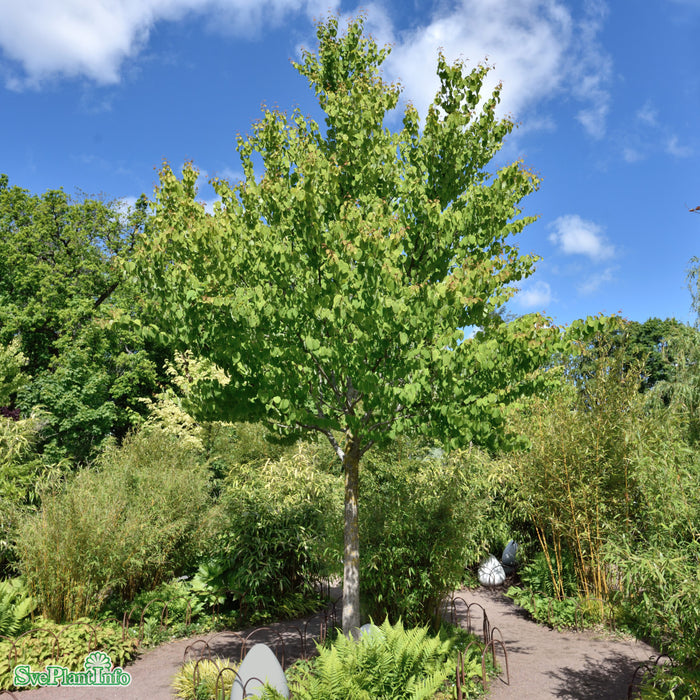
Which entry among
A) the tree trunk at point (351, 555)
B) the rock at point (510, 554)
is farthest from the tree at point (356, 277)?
the rock at point (510, 554)

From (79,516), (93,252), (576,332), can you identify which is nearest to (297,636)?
(79,516)

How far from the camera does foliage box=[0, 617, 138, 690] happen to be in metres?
6.07

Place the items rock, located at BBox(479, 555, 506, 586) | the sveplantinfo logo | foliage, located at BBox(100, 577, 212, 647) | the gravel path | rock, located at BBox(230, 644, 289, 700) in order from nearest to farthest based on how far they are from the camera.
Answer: rock, located at BBox(230, 644, 289, 700)
the gravel path
the sveplantinfo logo
foliage, located at BBox(100, 577, 212, 647)
rock, located at BBox(479, 555, 506, 586)

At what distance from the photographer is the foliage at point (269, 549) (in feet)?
27.8

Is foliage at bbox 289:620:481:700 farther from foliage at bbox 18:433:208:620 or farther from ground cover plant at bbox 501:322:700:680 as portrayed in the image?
foliage at bbox 18:433:208:620

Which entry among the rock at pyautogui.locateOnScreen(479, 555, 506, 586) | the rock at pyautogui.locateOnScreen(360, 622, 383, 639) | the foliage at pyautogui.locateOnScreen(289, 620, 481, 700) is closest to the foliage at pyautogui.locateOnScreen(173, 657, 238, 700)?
the foliage at pyautogui.locateOnScreen(289, 620, 481, 700)

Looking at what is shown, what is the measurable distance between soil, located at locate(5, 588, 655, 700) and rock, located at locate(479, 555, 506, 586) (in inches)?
82.5

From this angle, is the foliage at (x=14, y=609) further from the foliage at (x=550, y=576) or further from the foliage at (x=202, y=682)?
the foliage at (x=550, y=576)

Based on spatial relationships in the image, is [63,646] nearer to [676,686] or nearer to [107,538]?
[107,538]

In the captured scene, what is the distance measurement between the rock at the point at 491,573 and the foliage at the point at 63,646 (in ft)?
22.5

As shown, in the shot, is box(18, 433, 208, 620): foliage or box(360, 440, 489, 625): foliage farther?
box(18, 433, 208, 620): foliage

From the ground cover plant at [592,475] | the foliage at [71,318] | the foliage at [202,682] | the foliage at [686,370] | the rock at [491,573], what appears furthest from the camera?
the foliage at [71,318]

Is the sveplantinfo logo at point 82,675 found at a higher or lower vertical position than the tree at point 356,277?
lower

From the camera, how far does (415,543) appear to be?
6809mm
